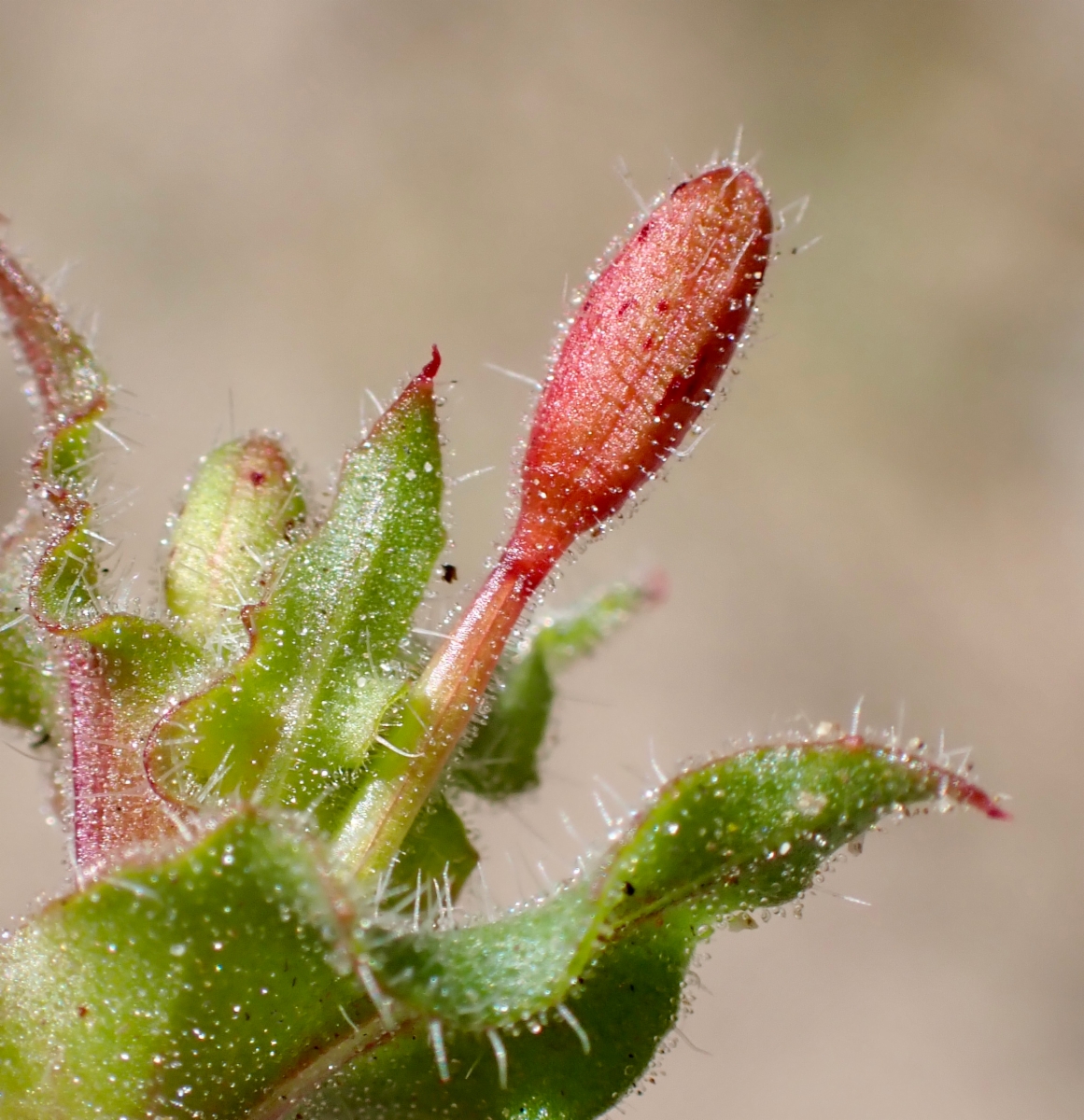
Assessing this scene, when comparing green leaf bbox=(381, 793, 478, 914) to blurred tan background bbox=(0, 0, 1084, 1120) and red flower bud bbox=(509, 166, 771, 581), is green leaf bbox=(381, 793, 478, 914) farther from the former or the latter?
blurred tan background bbox=(0, 0, 1084, 1120)

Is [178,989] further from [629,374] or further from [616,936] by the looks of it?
[629,374]

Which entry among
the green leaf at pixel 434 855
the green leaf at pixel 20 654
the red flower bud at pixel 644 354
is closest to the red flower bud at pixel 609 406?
the red flower bud at pixel 644 354

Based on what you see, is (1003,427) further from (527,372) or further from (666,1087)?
(666,1087)

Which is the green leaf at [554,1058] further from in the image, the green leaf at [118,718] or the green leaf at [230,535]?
the green leaf at [230,535]

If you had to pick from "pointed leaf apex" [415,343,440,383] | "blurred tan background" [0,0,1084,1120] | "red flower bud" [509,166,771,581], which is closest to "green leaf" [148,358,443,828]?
"pointed leaf apex" [415,343,440,383]

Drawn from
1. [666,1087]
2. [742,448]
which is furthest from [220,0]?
[666,1087]

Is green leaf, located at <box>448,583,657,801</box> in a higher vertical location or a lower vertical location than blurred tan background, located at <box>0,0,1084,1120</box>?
lower

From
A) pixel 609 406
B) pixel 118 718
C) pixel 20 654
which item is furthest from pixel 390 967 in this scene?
pixel 20 654
